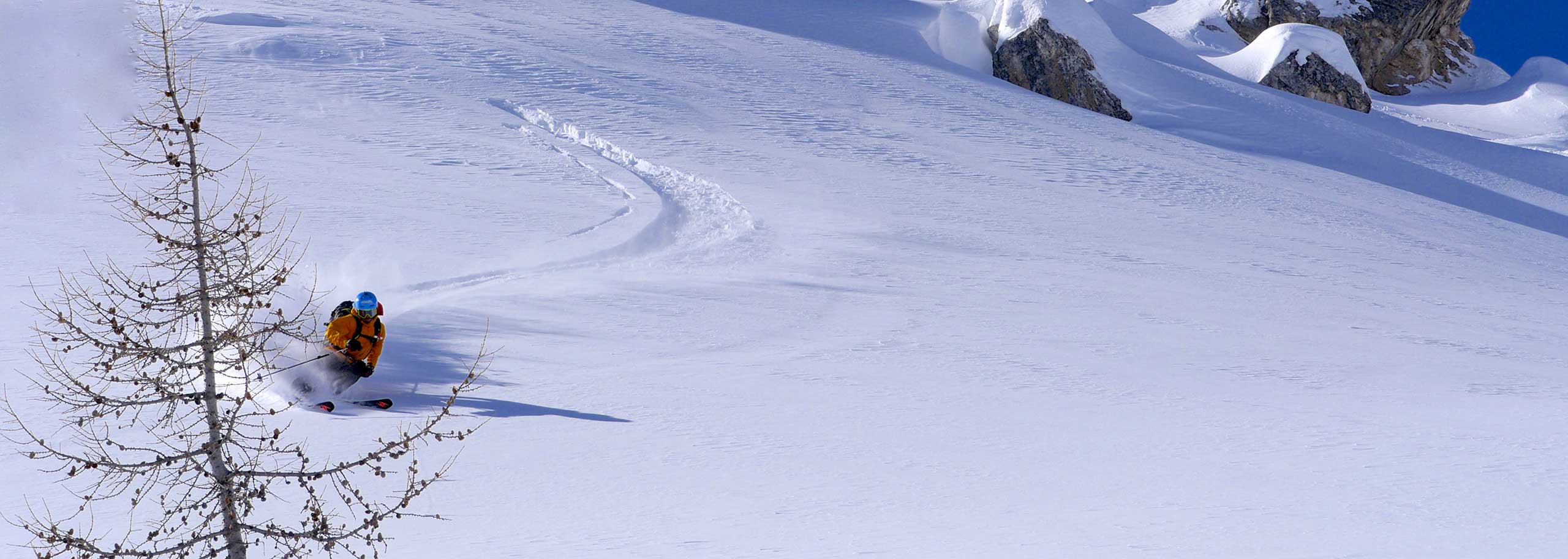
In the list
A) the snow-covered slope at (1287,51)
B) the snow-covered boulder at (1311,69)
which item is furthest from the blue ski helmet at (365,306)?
→ the snow-covered slope at (1287,51)

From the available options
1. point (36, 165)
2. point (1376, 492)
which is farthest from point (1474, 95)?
point (36, 165)

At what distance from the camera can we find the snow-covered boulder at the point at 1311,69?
87.8 feet

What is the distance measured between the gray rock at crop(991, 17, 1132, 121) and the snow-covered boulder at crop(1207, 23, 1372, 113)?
5288mm

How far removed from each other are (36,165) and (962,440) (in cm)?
1261

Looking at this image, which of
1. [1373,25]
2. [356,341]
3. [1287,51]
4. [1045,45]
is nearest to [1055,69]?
[1045,45]

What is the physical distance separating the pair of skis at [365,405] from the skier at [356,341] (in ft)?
0.93

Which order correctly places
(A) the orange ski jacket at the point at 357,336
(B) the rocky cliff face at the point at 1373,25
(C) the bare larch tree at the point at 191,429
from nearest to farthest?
1. (C) the bare larch tree at the point at 191,429
2. (A) the orange ski jacket at the point at 357,336
3. (B) the rocky cliff face at the point at 1373,25

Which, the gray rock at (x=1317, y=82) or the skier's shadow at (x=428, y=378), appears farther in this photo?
the gray rock at (x=1317, y=82)

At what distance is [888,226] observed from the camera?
14148 mm

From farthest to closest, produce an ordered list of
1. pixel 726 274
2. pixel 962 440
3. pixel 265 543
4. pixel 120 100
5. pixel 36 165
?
1. pixel 120 100
2. pixel 36 165
3. pixel 726 274
4. pixel 962 440
5. pixel 265 543

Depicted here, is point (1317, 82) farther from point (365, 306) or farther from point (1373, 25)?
point (365, 306)

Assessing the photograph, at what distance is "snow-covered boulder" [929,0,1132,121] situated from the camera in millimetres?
23562

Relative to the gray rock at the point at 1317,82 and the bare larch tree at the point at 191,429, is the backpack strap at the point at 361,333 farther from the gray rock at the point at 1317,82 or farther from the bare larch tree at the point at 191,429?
the gray rock at the point at 1317,82

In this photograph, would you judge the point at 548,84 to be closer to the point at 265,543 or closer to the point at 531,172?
the point at 531,172
